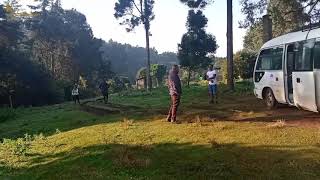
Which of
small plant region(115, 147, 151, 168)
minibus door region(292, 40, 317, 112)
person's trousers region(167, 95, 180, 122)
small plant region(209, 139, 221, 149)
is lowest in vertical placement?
small plant region(115, 147, 151, 168)

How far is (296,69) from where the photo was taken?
1397 centimetres

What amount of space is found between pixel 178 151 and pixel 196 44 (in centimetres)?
3443

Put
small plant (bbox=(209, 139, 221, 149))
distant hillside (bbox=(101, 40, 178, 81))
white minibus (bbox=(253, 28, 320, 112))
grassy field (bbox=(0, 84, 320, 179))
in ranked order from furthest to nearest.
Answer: distant hillside (bbox=(101, 40, 178, 81)) → white minibus (bbox=(253, 28, 320, 112)) → small plant (bbox=(209, 139, 221, 149)) → grassy field (bbox=(0, 84, 320, 179))

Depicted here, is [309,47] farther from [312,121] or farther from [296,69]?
[312,121]

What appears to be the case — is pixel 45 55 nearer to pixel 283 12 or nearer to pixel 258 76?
pixel 283 12

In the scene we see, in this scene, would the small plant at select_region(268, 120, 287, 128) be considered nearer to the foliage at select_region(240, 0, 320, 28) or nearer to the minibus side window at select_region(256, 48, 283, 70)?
the minibus side window at select_region(256, 48, 283, 70)

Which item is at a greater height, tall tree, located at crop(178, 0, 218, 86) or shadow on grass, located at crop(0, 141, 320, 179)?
tall tree, located at crop(178, 0, 218, 86)

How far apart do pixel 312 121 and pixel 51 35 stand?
5918cm

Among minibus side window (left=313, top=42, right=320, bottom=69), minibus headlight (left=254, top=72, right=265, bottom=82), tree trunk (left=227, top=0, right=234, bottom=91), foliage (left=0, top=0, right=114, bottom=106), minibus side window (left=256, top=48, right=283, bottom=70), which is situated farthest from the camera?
foliage (left=0, top=0, right=114, bottom=106)

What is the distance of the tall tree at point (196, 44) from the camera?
143ft

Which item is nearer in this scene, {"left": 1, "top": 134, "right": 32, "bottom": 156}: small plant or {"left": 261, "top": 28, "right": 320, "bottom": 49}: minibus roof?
{"left": 261, "top": 28, "right": 320, "bottom": 49}: minibus roof

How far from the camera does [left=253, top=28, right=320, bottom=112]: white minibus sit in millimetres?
12780

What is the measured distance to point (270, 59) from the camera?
16.3 metres

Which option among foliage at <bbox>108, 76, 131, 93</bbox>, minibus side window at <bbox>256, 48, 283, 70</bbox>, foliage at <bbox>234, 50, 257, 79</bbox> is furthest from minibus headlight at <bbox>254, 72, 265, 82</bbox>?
foliage at <bbox>108, 76, 131, 93</bbox>
